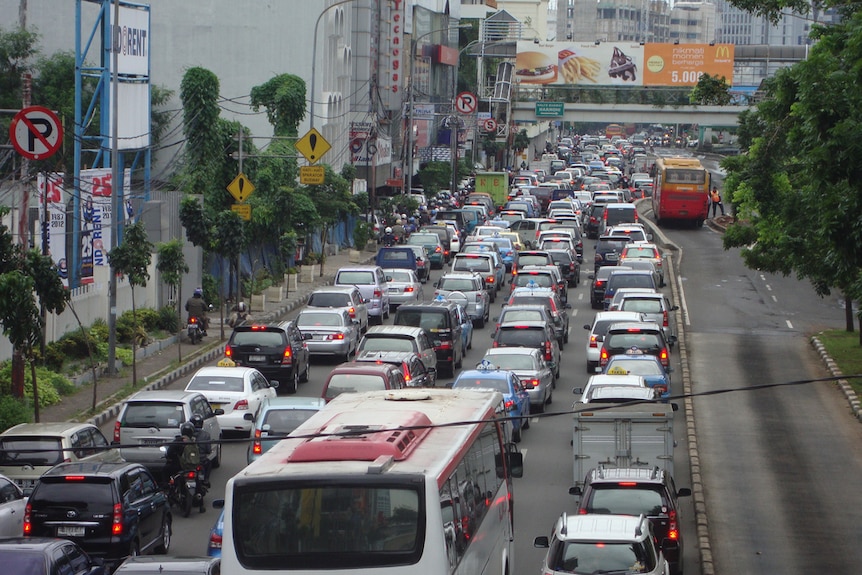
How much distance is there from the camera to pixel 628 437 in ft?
65.2

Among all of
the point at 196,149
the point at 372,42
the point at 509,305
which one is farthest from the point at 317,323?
the point at 372,42

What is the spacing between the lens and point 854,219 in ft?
53.3

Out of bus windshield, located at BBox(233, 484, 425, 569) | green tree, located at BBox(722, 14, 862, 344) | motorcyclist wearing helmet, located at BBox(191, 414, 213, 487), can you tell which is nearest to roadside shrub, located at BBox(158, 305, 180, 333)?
motorcyclist wearing helmet, located at BBox(191, 414, 213, 487)

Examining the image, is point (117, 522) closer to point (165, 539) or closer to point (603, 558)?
point (165, 539)

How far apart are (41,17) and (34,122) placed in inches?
1724

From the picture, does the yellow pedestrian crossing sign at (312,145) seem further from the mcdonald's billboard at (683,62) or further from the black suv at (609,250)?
the mcdonald's billboard at (683,62)

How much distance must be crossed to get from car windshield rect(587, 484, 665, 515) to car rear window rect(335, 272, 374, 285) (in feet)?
77.7

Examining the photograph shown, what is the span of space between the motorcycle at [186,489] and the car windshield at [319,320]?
1326 cm

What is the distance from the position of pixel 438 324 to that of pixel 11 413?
11.1 meters

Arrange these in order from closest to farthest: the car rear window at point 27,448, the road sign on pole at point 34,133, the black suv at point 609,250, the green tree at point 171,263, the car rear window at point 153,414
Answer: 1. the car rear window at point 27,448
2. the car rear window at point 153,414
3. the road sign on pole at point 34,133
4. the green tree at point 171,263
5. the black suv at point 609,250

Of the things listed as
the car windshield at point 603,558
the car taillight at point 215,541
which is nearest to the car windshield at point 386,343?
the car taillight at point 215,541

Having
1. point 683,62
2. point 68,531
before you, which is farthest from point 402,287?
point 683,62

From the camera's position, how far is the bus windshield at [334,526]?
10750 mm

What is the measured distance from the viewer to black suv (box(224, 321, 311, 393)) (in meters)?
29.6
